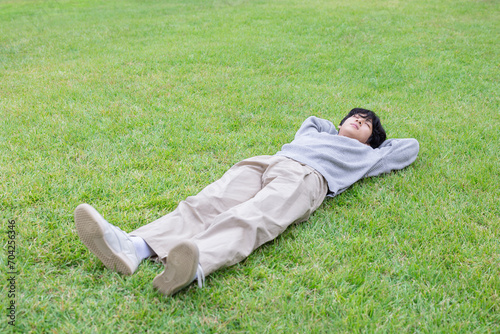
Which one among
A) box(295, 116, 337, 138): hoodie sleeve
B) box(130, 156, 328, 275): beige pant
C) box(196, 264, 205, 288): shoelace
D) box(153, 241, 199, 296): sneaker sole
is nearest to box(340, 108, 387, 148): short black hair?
box(295, 116, 337, 138): hoodie sleeve

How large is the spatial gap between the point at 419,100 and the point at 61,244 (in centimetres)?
450

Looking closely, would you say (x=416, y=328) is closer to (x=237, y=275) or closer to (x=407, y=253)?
(x=407, y=253)

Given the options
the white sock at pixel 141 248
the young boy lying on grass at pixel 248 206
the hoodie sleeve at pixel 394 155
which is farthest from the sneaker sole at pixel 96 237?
the hoodie sleeve at pixel 394 155

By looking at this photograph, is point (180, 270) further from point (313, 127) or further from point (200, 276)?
point (313, 127)

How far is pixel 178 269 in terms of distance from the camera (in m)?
1.89

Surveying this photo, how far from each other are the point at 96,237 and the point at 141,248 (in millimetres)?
279

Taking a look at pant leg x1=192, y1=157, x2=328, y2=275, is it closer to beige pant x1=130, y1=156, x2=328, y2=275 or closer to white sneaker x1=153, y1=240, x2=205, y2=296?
beige pant x1=130, y1=156, x2=328, y2=275

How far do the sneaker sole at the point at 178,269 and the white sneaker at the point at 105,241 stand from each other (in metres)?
0.22

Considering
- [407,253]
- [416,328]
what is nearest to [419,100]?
[407,253]

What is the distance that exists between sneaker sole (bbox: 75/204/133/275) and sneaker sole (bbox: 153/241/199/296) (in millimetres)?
229

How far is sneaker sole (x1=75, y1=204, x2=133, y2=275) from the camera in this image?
1984 millimetres

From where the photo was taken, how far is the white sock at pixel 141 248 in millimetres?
2198

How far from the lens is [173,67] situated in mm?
6219

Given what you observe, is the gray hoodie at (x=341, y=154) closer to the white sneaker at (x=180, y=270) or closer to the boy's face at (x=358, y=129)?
the boy's face at (x=358, y=129)
